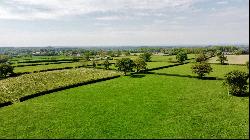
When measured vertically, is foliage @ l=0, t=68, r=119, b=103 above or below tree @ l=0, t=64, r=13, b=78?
below

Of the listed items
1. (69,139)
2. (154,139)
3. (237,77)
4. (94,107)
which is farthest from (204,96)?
(69,139)

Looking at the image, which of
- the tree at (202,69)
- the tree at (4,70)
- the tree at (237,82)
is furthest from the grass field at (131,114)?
the tree at (4,70)

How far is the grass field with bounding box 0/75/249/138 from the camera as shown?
146ft

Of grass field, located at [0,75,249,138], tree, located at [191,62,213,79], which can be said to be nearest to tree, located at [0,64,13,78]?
grass field, located at [0,75,249,138]

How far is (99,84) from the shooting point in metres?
93.8

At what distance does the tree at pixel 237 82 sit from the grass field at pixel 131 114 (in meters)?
2.68

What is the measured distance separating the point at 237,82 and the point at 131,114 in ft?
104

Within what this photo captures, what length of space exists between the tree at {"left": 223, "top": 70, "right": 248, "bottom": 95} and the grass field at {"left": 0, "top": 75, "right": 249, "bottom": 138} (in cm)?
268

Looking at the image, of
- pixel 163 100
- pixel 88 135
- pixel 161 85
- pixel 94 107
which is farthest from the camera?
pixel 161 85

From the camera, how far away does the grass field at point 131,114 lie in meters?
44.5

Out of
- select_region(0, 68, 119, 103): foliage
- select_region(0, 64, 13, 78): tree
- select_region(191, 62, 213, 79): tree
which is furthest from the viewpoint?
select_region(0, 64, 13, 78): tree

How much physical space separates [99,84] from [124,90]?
14934mm

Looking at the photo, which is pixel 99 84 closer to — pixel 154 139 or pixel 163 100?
pixel 163 100

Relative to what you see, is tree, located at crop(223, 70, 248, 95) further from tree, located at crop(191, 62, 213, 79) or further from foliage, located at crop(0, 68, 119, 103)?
foliage, located at crop(0, 68, 119, 103)
